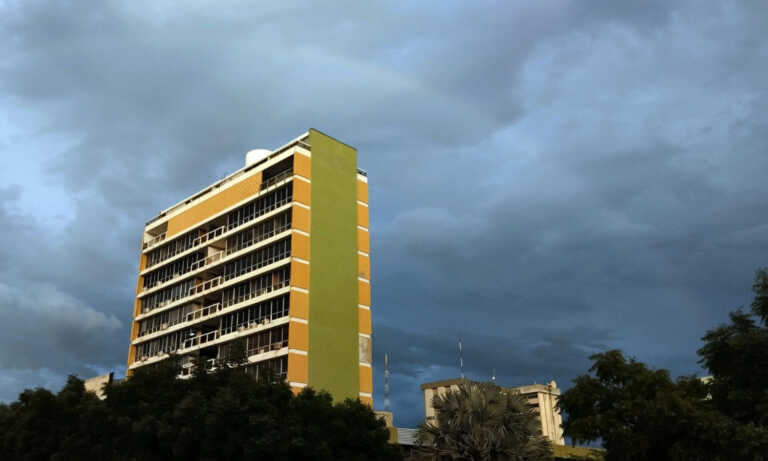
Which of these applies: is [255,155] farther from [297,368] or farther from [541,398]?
[541,398]

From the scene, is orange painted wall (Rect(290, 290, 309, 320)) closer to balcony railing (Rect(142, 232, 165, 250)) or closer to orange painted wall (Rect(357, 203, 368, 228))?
orange painted wall (Rect(357, 203, 368, 228))

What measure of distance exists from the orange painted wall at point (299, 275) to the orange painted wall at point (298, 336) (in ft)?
11.8

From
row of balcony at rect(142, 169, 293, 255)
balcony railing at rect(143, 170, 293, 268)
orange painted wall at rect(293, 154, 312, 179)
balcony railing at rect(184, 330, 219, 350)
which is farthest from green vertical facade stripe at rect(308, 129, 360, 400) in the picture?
balcony railing at rect(184, 330, 219, 350)

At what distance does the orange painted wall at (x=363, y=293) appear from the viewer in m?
67.2

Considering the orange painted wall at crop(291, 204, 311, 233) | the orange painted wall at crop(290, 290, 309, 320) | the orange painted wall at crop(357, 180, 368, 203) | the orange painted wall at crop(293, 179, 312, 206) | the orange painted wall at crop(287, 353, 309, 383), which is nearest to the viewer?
the orange painted wall at crop(287, 353, 309, 383)

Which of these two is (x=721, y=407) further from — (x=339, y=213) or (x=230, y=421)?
(x=339, y=213)

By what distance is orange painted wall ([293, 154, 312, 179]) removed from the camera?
6650 cm

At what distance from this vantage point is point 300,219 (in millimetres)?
64812

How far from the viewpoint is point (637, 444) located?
1495 inches

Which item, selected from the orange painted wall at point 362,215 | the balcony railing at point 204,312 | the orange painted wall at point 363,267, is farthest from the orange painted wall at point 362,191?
the balcony railing at point 204,312

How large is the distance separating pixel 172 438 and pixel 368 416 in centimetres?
1117

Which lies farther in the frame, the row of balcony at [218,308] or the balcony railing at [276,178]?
the balcony railing at [276,178]

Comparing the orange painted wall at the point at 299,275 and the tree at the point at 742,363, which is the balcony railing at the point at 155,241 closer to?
the orange painted wall at the point at 299,275

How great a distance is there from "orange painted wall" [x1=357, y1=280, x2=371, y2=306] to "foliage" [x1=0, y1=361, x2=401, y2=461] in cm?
2504
